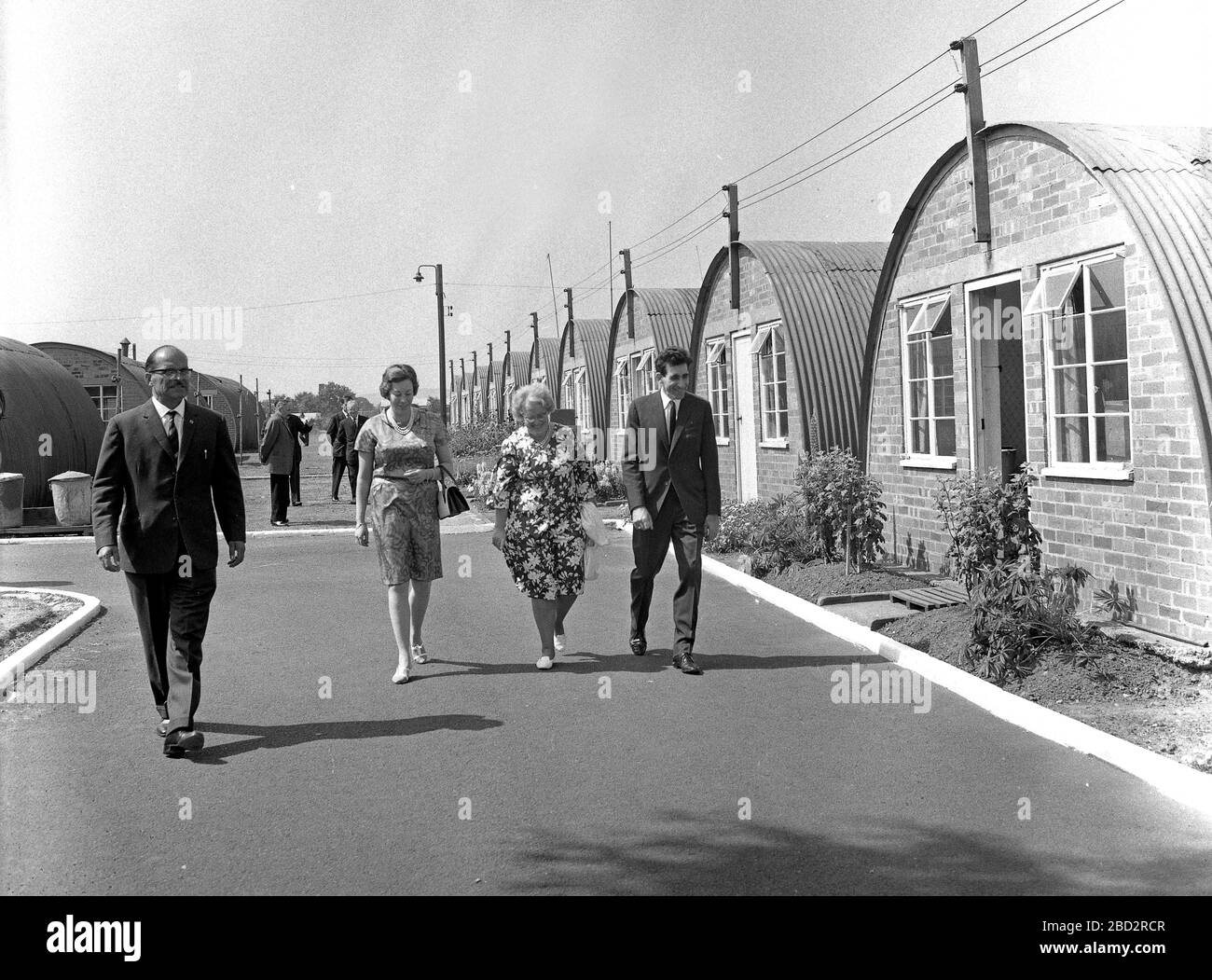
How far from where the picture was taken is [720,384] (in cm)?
1969

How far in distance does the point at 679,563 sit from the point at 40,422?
19425 millimetres

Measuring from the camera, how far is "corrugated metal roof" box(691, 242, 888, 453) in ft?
50.1

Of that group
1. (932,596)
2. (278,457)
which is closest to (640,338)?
(278,457)

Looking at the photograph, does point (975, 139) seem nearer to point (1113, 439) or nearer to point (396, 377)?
point (1113, 439)

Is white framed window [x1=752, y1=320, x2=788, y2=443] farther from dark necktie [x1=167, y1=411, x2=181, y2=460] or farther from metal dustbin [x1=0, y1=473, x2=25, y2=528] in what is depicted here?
metal dustbin [x1=0, y1=473, x2=25, y2=528]

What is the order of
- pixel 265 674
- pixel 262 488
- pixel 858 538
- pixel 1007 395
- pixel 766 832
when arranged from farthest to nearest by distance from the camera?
pixel 262 488
pixel 1007 395
pixel 858 538
pixel 265 674
pixel 766 832

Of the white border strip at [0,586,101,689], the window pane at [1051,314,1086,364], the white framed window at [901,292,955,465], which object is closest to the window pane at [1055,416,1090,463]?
the window pane at [1051,314,1086,364]

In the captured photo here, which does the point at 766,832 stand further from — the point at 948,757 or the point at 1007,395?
the point at 1007,395

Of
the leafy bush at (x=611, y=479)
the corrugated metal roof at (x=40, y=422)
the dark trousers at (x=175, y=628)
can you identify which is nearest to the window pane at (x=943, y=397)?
the dark trousers at (x=175, y=628)

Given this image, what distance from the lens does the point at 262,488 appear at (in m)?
30.7

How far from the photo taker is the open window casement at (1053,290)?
9.41m
